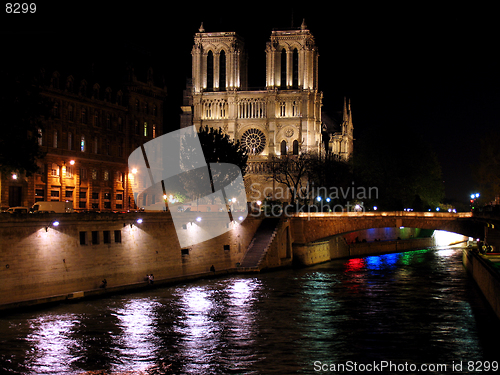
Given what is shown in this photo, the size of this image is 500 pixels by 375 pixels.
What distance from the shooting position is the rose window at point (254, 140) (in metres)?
106

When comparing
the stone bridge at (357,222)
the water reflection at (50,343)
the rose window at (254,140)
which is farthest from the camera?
the rose window at (254,140)

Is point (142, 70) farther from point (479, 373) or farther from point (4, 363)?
point (479, 373)

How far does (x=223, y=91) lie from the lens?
107m

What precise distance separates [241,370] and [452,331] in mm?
11247

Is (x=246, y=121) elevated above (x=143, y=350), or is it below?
above

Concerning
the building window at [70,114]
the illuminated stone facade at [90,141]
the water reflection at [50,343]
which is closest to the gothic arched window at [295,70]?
the illuminated stone facade at [90,141]

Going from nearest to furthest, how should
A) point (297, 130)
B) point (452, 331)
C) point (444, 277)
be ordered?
point (452, 331) → point (444, 277) → point (297, 130)

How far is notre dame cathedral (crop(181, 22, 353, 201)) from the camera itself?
10450 centimetres

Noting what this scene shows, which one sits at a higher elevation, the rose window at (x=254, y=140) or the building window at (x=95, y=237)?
the rose window at (x=254, y=140)

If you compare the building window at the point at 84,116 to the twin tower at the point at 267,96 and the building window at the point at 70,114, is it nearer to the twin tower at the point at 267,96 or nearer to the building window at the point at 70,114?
the building window at the point at 70,114

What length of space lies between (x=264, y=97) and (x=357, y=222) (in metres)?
46.9

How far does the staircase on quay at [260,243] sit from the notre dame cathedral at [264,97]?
4439 cm

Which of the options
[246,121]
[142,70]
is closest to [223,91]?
[246,121]
